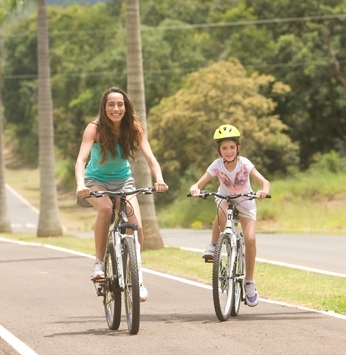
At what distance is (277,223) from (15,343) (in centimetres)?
3129

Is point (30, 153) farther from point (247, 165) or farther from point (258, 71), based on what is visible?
point (247, 165)

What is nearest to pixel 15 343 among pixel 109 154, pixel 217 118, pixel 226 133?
pixel 109 154

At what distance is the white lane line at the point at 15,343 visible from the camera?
8137 millimetres

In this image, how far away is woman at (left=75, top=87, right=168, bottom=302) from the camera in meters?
9.43

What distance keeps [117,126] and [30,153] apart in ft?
311

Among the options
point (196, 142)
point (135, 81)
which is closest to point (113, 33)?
point (196, 142)

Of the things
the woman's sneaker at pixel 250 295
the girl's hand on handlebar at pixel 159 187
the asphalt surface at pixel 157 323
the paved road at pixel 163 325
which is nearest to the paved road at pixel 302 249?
the asphalt surface at pixel 157 323

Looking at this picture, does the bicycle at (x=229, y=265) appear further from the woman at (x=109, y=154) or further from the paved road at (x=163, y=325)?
the woman at (x=109, y=154)

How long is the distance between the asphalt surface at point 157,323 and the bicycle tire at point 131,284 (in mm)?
137

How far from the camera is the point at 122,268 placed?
9102 mm

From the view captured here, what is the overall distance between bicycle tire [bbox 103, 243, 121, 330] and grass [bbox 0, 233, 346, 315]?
224 cm

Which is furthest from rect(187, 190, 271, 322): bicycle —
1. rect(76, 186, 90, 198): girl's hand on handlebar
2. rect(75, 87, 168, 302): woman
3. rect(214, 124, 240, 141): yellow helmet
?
rect(76, 186, 90, 198): girl's hand on handlebar

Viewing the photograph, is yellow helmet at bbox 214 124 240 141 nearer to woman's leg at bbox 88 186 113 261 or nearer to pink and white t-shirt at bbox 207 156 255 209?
pink and white t-shirt at bbox 207 156 255 209

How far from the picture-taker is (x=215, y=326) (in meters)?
9.48
